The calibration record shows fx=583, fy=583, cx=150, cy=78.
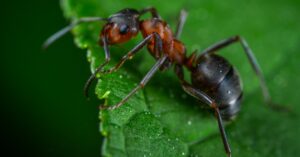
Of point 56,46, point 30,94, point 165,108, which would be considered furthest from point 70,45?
point 165,108

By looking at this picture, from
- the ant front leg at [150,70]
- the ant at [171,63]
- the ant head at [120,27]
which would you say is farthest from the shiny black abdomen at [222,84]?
the ant head at [120,27]

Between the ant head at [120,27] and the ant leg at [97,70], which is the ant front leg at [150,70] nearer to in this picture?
the ant leg at [97,70]

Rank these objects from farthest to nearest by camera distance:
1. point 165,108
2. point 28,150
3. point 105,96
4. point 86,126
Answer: point 86,126, point 28,150, point 165,108, point 105,96

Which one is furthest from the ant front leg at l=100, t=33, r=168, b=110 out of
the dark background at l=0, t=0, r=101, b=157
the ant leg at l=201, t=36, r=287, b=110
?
the dark background at l=0, t=0, r=101, b=157

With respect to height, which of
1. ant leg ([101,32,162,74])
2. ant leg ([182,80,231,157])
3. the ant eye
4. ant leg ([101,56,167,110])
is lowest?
ant leg ([182,80,231,157])

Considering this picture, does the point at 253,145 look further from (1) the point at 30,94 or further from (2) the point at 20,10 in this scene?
(2) the point at 20,10

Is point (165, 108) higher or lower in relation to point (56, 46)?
lower

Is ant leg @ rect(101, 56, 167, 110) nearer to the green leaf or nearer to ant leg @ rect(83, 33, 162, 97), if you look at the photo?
the green leaf
